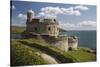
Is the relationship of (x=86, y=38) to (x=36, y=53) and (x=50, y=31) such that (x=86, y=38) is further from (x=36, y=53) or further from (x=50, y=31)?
(x=36, y=53)

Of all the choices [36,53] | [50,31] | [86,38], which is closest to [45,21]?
[50,31]

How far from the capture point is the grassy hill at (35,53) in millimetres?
2627

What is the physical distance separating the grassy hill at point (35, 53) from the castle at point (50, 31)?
70 mm

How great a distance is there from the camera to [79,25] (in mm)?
2928

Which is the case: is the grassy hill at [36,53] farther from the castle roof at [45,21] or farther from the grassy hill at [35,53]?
the castle roof at [45,21]

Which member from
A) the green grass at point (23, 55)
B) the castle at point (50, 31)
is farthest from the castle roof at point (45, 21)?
the green grass at point (23, 55)

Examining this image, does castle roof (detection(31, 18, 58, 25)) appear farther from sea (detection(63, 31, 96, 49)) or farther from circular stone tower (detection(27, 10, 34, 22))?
sea (detection(63, 31, 96, 49))

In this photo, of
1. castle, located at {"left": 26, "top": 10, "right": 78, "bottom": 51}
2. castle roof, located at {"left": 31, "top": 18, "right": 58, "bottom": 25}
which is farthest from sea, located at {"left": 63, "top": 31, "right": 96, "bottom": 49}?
castle roof, located at {"left": 31, "top": 18, "right": 58, "bottom": 25}

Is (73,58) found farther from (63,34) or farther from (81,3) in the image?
(81,3)

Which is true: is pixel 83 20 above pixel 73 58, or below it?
above

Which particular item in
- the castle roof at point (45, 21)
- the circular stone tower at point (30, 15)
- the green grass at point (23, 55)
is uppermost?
the circular stone tower at point (30, 15)

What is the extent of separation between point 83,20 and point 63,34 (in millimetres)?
347
